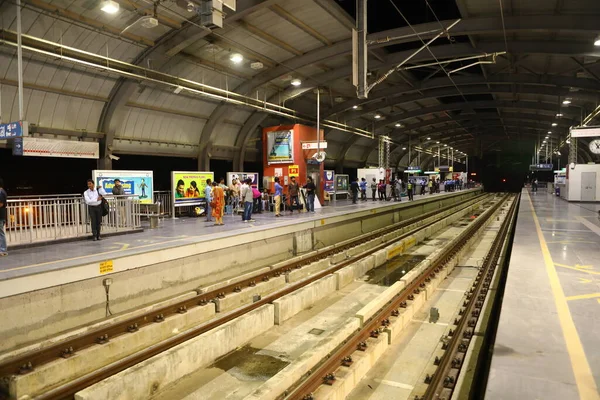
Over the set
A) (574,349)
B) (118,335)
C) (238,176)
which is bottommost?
(118,335)

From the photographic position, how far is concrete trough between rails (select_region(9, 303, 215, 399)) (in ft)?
17.3

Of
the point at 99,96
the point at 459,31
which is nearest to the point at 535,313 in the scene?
the point at 459,31

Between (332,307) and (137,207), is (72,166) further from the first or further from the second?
(332,307)

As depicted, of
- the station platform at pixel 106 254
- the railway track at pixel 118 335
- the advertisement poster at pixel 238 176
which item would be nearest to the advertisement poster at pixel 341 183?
the advertisement poster at pixel 238 176

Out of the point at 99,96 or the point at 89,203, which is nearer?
the point at 89,203

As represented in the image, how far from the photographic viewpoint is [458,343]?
6.26 metres

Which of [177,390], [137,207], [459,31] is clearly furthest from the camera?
[459,31]

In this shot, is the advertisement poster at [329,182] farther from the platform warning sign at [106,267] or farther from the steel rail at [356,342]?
the platform warning sign at [106,267]

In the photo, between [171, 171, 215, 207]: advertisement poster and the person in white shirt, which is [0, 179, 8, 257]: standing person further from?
[171, 171, 215, 207]: advertisement poster

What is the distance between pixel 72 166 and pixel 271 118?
13340 millimetres

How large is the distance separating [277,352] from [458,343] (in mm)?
2926

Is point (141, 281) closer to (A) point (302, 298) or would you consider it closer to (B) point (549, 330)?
(A) point (302, 298)

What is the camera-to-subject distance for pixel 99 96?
54.1 feet

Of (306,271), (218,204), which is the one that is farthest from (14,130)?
(306,271)
